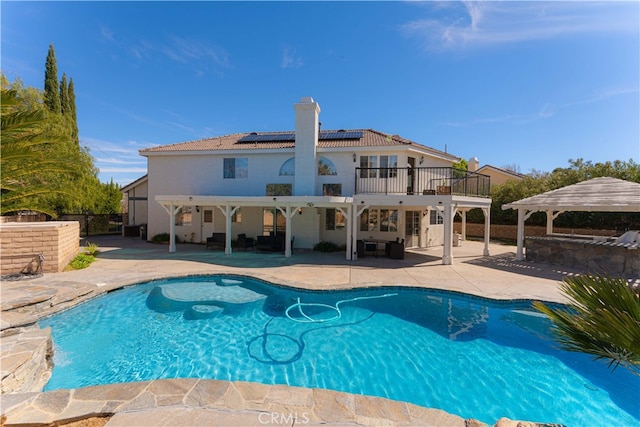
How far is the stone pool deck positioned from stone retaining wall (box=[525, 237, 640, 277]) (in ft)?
3.58

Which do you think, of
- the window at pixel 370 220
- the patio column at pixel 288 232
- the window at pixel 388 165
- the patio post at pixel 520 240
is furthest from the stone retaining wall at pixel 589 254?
the patio column at pixel 288 232

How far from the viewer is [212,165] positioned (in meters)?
16.8

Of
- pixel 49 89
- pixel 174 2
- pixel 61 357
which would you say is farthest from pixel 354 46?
pixel 49 89

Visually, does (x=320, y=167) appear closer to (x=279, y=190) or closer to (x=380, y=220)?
(x=279, y=190)

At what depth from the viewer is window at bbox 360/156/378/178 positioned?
594 inches

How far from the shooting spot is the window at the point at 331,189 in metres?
15.4

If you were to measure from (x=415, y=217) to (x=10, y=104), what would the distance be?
16.8 meters

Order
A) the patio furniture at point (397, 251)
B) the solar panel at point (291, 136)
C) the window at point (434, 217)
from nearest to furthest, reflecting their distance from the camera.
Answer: the patio furniture at point (397, 251) → the solar panel at point (291, 136) → the window at point (434, 217)

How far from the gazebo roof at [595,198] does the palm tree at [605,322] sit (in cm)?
1234

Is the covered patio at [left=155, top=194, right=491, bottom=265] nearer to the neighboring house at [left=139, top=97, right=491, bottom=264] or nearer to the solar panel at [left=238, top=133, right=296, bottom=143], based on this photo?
the neighboring house at [left=139, top=97, right=491, bottom=264]

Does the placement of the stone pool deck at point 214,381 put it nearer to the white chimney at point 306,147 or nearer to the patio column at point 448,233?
the patio column at point 448,233

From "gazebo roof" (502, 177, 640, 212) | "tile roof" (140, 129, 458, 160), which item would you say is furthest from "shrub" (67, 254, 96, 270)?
"gazebo roof" (502, 177, 640, 212)

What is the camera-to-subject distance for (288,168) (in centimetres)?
1598

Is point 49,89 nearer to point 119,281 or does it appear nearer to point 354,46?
point 119,281
